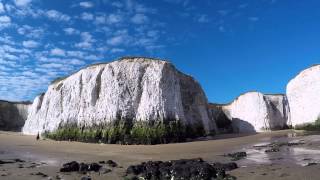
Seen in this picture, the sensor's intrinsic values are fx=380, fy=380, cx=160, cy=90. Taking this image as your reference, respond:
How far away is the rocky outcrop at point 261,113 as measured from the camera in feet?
140

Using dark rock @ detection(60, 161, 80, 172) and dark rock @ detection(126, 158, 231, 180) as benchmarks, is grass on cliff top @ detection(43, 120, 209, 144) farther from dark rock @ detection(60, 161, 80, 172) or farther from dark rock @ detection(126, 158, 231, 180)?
dark rock @ detection(126, 158, 231, 180)

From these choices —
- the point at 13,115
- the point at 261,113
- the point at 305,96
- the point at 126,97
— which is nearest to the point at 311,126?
the point at 305,96

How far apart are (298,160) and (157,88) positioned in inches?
618

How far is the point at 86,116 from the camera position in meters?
26.8

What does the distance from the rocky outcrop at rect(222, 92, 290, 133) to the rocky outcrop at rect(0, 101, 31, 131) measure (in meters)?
34.0

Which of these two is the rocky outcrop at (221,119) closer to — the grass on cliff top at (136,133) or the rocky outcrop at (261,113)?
the rocky outcrop at (261,113)

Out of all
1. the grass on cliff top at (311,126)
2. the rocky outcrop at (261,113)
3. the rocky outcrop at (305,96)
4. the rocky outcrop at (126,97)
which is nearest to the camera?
the rocky outcrop at (126,97)

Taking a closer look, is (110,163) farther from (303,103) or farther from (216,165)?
(303,103)

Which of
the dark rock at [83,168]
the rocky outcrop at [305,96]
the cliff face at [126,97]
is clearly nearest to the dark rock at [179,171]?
the dark rock at [83,168]

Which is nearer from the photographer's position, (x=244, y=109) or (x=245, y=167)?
(x=245, y=167)

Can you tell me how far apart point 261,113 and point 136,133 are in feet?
78.6

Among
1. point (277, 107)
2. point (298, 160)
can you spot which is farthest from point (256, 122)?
point (298, 160)

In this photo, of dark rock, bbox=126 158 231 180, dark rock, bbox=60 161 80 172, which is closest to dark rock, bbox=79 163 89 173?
dark rock, bbox=60 161 80 172

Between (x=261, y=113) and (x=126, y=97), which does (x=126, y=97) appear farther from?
(x=261, y=113)
